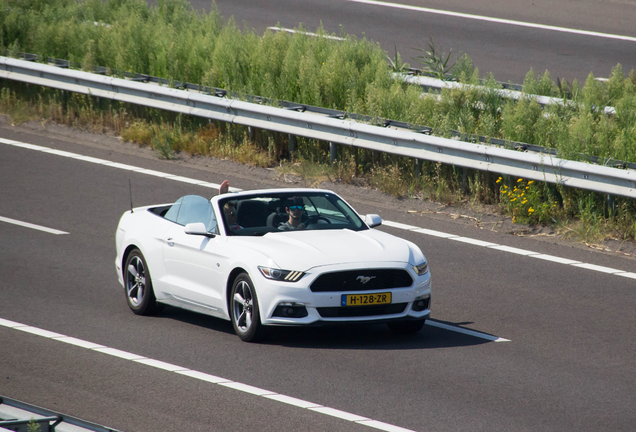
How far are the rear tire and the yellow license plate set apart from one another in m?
0.57

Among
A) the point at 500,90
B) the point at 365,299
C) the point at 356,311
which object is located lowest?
the point at 356,311

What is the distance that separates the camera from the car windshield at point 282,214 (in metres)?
10.2

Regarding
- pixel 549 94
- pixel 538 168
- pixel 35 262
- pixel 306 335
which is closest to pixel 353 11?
pixel 549 94

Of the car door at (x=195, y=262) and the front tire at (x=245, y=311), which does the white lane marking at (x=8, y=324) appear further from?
the front tire at (x=245, y=311)

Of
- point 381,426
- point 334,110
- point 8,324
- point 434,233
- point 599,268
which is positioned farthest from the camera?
point 334,110

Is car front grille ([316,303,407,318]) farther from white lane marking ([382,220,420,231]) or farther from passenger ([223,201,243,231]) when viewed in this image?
white lane marking ([382,220,420,231])

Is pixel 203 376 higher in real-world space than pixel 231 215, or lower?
lower

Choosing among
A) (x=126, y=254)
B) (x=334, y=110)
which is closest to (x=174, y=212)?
(x=126, y=254)

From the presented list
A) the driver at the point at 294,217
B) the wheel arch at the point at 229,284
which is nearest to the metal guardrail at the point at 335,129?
the driver at the point at 294,217

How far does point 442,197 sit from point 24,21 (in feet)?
38.6

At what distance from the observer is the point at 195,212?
10.6 meters

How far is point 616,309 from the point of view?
10664 millimetres

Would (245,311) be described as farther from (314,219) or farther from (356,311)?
(314,219)

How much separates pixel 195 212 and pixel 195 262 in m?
0.70
